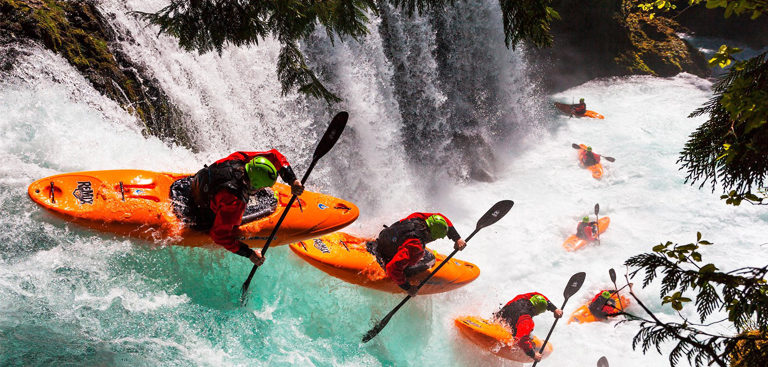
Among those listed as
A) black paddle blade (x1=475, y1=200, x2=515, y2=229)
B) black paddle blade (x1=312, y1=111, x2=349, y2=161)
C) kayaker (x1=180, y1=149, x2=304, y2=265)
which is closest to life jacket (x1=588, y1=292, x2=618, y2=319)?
black paddle blade (x1=475, y1=200, x2=515, y2=229)

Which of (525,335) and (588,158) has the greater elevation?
(588,158)

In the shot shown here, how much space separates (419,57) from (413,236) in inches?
238

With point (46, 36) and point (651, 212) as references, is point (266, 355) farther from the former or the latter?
point (651, 212)

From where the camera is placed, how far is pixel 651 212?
412 inches

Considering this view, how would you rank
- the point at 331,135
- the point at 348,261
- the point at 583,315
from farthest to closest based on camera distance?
1. the point at 583,315
2. the point at 348,261
3. the point at 331,135

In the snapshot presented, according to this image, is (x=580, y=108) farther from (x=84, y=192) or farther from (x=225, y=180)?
(x=84, y=192)

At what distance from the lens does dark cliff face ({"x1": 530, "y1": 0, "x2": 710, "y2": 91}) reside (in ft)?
47.2

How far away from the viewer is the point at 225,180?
13.1ft

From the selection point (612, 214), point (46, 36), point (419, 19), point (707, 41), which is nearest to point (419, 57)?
point (419, 19)

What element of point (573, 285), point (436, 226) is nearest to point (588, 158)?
point (573, 285)

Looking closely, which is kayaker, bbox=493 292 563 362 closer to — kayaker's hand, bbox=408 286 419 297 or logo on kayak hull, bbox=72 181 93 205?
kayaker's hand, bbox=408 286 419 297

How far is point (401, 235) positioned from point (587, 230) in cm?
549

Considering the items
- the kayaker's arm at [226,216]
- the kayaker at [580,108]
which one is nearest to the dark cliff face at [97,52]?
the kayaker's arm at [226,216]

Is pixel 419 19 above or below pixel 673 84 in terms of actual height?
above
